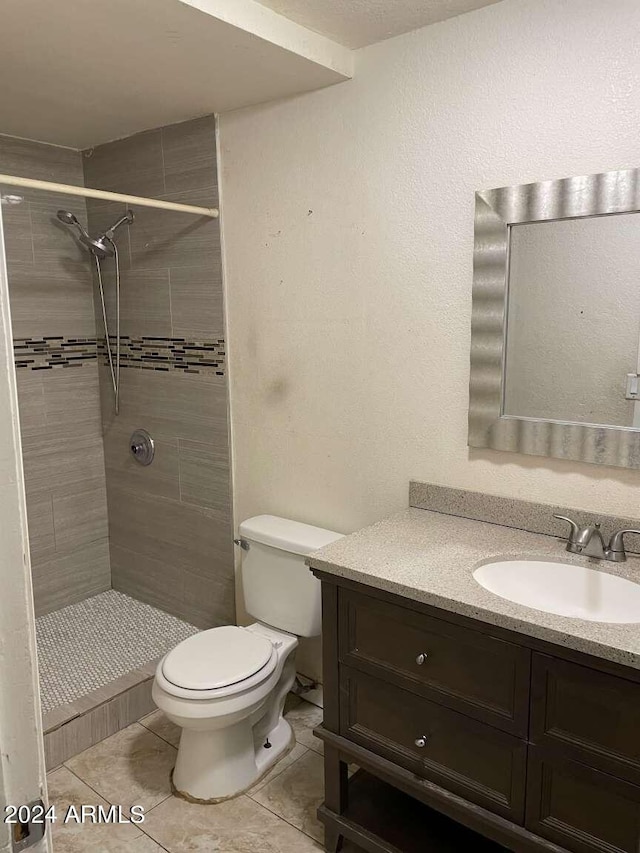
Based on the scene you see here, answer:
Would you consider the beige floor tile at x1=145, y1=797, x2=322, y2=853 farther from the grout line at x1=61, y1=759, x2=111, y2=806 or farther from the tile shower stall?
the tile shower stall

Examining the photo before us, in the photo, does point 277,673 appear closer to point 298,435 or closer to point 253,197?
point 298,435

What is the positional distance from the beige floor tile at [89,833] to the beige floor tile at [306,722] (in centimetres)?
63

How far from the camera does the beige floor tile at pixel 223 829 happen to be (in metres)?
1.93

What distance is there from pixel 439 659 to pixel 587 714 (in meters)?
0.35

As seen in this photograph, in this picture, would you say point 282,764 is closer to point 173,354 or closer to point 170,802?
point 170,802

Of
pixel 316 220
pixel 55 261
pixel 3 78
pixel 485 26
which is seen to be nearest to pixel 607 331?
pixel 485 26

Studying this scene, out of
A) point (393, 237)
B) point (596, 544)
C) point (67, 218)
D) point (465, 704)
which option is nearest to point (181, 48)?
point (393, 237)

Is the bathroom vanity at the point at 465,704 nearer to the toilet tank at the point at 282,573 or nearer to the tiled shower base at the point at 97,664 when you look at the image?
the toilet tank at the point at 282,573

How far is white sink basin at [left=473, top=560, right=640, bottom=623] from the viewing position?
5.49 ft

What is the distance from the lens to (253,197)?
250 cm

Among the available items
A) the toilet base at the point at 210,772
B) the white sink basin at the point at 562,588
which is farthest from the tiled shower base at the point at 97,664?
the white sink basin at the point at 562,588

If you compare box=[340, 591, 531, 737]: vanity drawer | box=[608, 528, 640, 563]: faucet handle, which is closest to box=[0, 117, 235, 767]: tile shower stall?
box=[340, 591, 531, 737]: vanity drawer

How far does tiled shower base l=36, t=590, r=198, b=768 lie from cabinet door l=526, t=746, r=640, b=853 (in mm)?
1571

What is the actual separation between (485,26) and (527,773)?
195cm
